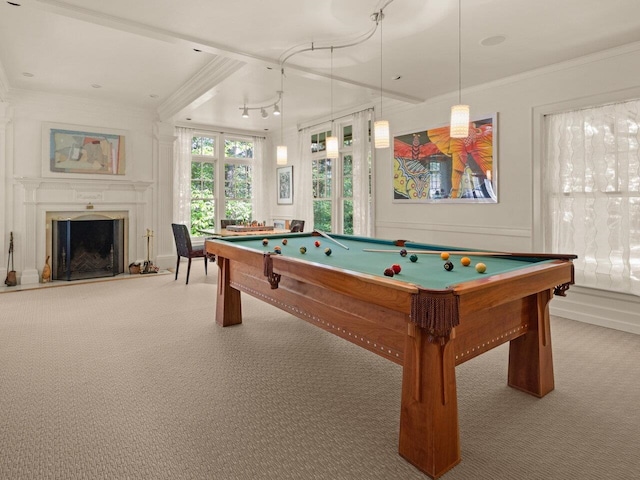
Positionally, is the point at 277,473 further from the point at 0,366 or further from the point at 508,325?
the point at 0,366

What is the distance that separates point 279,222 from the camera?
8.32 metres

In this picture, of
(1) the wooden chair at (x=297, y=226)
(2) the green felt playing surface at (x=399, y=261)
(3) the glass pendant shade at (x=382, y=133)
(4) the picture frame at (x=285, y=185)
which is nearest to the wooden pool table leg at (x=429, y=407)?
(2) the green felt playing surface at (x=399, y=261)

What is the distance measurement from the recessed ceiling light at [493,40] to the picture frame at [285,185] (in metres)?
4.92

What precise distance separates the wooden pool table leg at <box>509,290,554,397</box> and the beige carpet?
0.09m

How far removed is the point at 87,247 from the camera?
6.17m

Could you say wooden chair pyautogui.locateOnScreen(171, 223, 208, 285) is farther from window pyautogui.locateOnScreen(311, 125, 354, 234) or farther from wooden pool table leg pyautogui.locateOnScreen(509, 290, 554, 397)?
wooden pool table leg pyautogui.locateOnScreen(509, 290, 554, 397)

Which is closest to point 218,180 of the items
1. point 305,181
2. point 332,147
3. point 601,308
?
point 305,181

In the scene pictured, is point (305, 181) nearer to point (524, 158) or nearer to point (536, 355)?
point (524, 158)

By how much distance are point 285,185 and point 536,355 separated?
6396mm

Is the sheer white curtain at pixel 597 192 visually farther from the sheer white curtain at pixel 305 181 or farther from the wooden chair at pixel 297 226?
the sheer white curtain at pixel 305 181

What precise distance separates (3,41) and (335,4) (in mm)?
3360

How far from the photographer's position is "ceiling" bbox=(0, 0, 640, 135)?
2920 mm

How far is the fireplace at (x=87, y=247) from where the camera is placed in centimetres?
590

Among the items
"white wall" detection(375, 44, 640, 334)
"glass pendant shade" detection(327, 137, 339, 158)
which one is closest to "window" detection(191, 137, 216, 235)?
"white wall" detection(375, 44, 640, 334)
